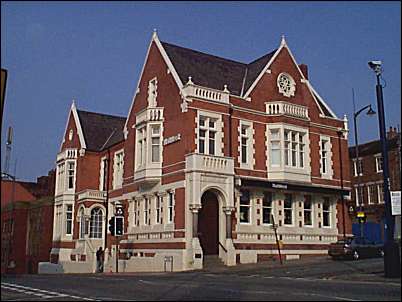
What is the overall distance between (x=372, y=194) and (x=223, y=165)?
34783 mm

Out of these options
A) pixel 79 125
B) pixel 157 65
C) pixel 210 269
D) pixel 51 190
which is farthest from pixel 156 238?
pixel 51 190

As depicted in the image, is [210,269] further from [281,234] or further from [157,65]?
[157,65]

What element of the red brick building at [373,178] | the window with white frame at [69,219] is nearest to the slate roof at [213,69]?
the window with white frame at [69,219]

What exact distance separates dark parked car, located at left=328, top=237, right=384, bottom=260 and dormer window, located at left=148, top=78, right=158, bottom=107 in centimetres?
1523

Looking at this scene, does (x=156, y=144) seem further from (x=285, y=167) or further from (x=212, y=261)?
(x=212, y=261)

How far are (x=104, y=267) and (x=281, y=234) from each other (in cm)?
1474

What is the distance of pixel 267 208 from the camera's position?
36688 millimetres

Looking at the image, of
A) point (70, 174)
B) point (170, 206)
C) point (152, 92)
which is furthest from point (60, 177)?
point (170, 206)

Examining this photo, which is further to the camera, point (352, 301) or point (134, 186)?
point (134, 186)

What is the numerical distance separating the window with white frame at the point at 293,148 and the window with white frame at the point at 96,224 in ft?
57.9

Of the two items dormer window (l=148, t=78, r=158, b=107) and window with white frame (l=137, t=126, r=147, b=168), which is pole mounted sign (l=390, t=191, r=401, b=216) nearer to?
window with white frame (l=137, t=126, r=147, b=168)

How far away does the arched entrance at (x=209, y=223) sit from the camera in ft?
113

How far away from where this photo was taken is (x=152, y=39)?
40.2 meters

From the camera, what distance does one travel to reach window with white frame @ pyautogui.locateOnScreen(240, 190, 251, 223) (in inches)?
1401
